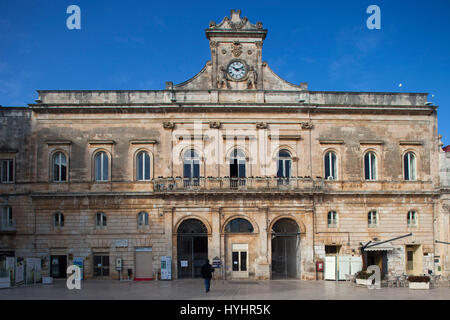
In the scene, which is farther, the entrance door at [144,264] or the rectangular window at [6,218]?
the rectangular window at [6,218]

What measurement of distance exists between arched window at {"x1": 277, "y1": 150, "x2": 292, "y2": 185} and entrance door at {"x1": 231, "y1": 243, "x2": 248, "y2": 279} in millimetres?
5657

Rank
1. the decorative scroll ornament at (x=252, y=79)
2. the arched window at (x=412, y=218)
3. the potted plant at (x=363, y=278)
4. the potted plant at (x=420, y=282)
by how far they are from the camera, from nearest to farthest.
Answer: the potted plant at (x=420, y=282), the potted plant at (x=363, y=278), the arched window at (x=412, y=218), the decorative scroll ornament at (x=252, y=79)

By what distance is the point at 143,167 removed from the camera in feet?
116

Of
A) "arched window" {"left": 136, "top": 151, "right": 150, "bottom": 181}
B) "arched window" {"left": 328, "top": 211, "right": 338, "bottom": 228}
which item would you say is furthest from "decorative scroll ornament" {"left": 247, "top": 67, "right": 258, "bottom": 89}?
"arched window" {"left": 328, "top": 211, "right": 338, "bottom": 228}

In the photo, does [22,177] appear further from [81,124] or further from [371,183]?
[371,183]

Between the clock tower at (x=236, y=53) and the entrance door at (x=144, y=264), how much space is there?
12728mm

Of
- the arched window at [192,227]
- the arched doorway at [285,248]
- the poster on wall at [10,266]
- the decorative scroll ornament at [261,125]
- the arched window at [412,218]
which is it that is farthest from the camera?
the arched window at [412,218]

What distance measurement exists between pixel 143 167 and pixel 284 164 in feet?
33.0

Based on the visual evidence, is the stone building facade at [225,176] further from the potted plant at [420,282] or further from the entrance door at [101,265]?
the potted plant at [420,282]

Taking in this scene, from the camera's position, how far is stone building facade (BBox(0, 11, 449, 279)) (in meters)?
34.5

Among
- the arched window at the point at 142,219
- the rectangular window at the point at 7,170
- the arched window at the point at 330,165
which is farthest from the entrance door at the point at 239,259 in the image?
the rectangular window at the point at 7,170

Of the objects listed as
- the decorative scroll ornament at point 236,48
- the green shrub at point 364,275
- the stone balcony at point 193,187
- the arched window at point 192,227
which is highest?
the decorative scroll ornament at point 236,48

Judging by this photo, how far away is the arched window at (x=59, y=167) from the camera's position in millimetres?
35250

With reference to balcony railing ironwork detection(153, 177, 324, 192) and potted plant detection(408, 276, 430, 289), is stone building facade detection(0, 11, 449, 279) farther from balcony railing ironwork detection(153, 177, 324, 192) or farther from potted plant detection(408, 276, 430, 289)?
potted plant detection(408, 276, 430, 289)
